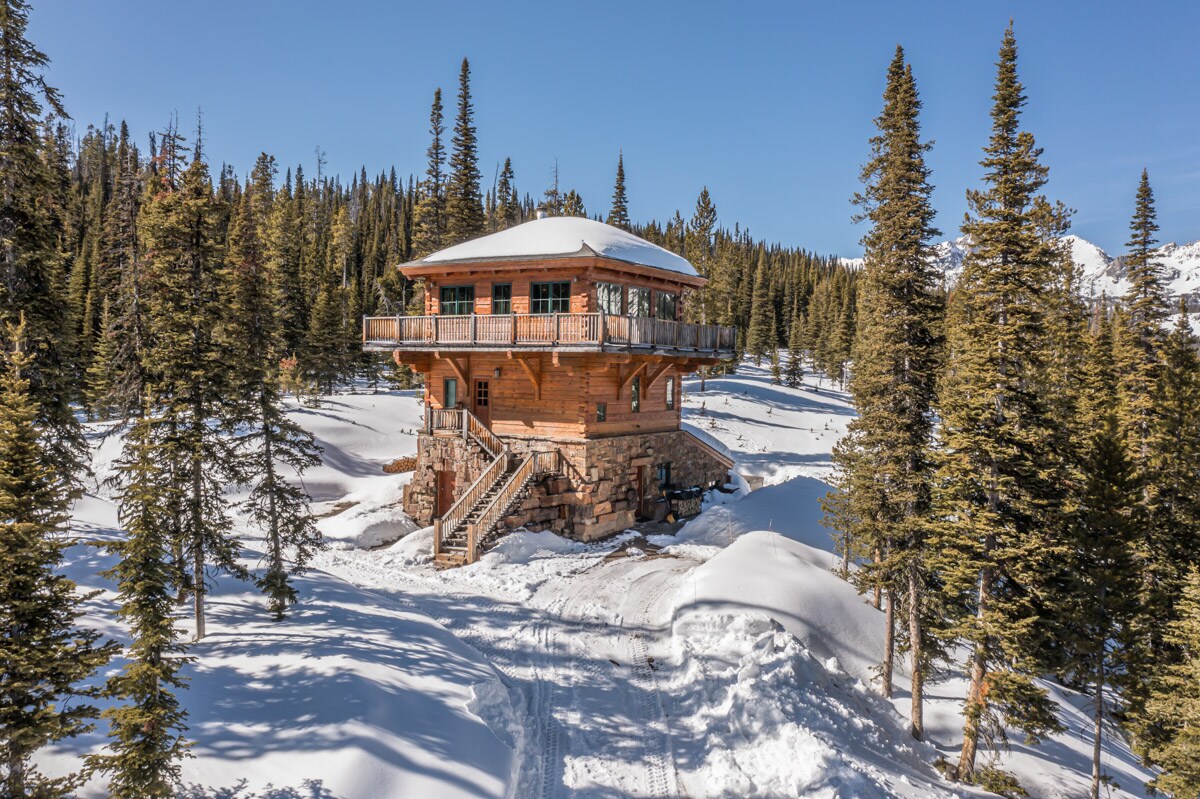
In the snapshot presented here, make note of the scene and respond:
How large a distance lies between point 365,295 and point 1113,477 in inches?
2844

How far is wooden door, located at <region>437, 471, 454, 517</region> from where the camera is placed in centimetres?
2623

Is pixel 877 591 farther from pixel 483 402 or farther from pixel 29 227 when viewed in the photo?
pixel 29 227

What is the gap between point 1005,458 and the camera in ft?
41.5

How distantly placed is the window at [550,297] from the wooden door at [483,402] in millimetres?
4038

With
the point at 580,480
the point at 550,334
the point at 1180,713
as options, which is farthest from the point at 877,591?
the point at 550,334

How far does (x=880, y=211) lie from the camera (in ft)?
59.7

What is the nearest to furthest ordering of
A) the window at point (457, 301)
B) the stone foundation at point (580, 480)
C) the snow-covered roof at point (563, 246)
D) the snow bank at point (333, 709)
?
1. the snow bank at point (333, 709)
2. the stone foundation at point (580, 480)
3. the snow-covered roof at point (563, 246)
4. the window at point (457, 301)

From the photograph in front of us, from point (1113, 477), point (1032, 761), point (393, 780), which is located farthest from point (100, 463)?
point (1113, 477)

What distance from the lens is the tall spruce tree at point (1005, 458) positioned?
40.7 feet

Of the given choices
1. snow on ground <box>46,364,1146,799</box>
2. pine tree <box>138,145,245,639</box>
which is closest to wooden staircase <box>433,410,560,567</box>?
snow on ground <box>46,364,1146,799</box>

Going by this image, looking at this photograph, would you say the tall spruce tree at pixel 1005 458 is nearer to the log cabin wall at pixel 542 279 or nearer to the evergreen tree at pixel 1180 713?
the evergreen tree at pixel 1180 713

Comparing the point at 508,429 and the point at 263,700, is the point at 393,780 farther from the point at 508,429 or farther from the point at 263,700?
the point at 508,429

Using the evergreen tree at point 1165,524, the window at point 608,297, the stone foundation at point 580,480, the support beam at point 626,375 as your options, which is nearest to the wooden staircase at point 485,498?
the stone foundation at point 580,480

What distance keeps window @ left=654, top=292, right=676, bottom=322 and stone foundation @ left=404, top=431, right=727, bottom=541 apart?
529 centimetres
